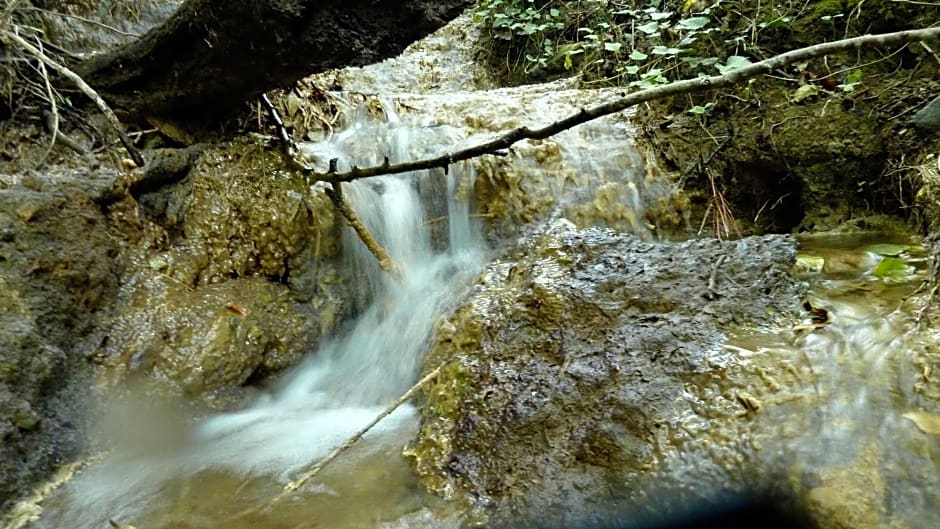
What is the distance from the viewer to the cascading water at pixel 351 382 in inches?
80.8

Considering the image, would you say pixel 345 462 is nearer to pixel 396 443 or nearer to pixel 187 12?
pixel 396 443

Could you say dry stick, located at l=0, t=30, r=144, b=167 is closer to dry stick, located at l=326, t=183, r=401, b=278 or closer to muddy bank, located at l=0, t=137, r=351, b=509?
muddy bank, located at l=0, t=137, r=351, b=509

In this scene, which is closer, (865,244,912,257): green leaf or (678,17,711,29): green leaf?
(865,244,912,257): green leaf

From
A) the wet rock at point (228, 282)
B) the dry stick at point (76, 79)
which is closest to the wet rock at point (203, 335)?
the wet rock at point (228, 282)

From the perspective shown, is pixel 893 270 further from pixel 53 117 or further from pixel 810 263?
pixel 53 117

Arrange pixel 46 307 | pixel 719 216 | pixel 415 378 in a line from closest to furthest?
pixel 46 307, pixel 415 378, pixel 719 216

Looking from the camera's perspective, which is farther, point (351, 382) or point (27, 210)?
point (351, 382)

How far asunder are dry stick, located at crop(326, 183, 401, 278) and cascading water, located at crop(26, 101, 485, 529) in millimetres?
114

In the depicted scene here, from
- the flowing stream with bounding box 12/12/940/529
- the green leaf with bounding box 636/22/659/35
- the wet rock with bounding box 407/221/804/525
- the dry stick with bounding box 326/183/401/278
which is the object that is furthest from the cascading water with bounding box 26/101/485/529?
the green leaf with bounding box 636/22/659/35

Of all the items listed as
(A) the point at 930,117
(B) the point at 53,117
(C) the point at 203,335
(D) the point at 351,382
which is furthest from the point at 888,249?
(B) the point at 53,117

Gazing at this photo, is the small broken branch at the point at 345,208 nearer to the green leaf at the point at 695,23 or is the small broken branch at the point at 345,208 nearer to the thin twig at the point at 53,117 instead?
the thin twig at the point at 53,117

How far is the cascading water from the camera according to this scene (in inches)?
80.8

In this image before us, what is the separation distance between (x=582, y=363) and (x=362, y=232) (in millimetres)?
1673

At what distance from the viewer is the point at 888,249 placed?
2385mm
